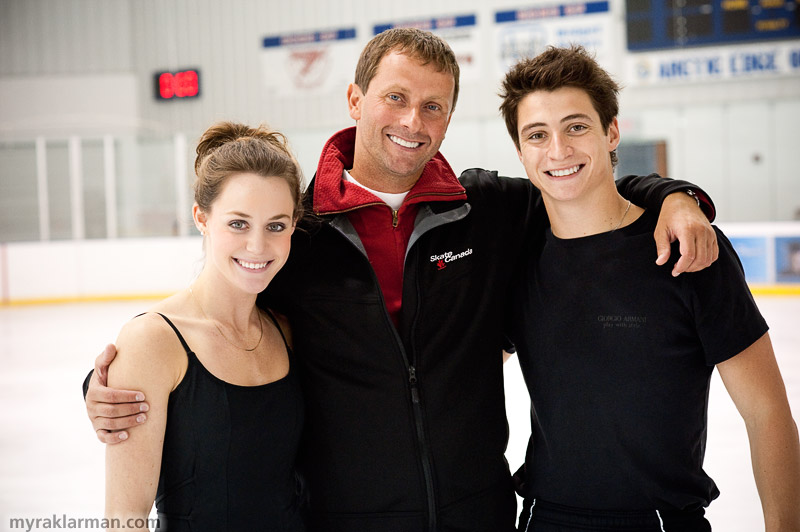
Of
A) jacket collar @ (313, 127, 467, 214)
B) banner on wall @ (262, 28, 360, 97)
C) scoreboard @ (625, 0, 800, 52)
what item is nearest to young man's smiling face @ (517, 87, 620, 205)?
jacket collar @ (313, 127, 467, 214)

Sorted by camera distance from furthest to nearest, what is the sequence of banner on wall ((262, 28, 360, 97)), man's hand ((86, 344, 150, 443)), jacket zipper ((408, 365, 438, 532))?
banner on wall ((262, 28, 360, 97))
jacket zipper ((408, 365, 438, 532))
man's hand ((86, 344, 150, 443))

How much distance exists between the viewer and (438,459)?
6.71 ft

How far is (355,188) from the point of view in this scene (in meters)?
2.21

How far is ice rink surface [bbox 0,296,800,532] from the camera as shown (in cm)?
398

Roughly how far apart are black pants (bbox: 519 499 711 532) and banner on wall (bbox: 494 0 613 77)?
11.8 metres

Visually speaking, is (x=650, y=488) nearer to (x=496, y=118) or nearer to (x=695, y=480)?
(x=695, y=480)

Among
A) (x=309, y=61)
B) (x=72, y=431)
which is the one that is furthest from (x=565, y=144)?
(x=309, y=61)

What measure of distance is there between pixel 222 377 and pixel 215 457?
194 mm

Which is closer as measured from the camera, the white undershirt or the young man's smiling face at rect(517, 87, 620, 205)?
the young man's smiling face at rect(517, 87, 620, 205)

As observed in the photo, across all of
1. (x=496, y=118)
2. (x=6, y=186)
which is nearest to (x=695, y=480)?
(x=496, y=118)

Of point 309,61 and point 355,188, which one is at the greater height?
point 309,61

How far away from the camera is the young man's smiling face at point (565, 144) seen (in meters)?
2.07

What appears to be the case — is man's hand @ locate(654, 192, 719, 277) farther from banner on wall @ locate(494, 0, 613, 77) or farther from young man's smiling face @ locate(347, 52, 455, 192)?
banner on wall @ locate(494, 0, 613, 77)

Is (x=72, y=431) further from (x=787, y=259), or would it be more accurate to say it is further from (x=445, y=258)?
(x=787, y=259)
